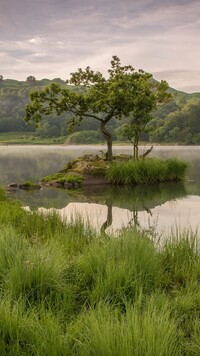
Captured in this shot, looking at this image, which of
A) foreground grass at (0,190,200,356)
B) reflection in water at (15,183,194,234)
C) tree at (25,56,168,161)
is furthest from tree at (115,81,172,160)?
foreground grass at (0,190,200,356)

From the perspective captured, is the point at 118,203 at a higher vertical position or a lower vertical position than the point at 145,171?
lower

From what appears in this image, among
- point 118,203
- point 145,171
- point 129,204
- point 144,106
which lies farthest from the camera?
point 144,106

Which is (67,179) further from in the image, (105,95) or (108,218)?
(108,218)

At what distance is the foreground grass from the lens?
4699 mm

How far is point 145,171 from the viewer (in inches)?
1304

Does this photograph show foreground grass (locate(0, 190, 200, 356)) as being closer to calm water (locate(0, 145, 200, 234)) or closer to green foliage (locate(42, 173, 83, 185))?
calm water (locate(0, 145, 200, 234))

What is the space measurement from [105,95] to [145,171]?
7.66 meters

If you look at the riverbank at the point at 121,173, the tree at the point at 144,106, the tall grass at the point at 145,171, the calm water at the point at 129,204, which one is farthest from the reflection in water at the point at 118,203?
the tree at the point at 144,106

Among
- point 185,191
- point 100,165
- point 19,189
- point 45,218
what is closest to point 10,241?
point 45,218

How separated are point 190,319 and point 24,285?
8.24 ft

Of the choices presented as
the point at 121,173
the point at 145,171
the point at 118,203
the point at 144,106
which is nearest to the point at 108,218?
the point at 118,203

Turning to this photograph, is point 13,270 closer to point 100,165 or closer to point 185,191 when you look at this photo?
point 185,191

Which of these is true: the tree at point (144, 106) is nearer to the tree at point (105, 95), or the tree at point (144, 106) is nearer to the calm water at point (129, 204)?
the tree at point (105, 95)

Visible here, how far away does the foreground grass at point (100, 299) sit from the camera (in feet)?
15.4
